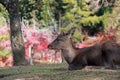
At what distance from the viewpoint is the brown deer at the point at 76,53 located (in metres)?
9.02

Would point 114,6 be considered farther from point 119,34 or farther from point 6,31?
point 6,31

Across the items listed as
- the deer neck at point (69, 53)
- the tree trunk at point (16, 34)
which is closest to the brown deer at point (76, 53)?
the deer neck at point (69, 53)

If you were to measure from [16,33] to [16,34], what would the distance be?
32mm

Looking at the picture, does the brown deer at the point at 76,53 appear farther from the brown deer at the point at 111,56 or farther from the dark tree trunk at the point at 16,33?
the dark tree trunk at the point at 16,33

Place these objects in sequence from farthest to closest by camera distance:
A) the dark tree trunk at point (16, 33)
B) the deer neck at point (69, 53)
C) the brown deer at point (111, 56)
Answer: the dark tree trunk at point (16, 33)
the deer neck at point (69, 53)
the brown deer at point (111, 56)

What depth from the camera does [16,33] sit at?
551 inches

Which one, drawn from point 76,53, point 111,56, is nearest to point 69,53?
point 76,53

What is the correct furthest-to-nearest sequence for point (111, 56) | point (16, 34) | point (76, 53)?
point (16, 34) < point (76, 53) < point (111, 56)

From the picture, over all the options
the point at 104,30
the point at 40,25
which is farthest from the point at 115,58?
the point at 40,25

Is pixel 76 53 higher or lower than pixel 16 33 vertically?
higher

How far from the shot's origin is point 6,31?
993 inches

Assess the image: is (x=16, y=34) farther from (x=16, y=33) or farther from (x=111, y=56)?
(x=111, y=56)

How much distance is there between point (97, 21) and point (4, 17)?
597 centimetres

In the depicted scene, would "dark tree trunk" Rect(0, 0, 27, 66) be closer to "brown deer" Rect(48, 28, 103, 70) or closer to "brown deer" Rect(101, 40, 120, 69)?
"brown deer" Rect(48, 28, 103, 70)
